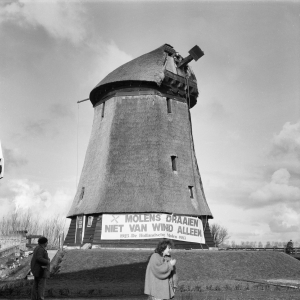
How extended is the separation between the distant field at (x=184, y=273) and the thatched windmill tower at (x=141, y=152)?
12.1 ft

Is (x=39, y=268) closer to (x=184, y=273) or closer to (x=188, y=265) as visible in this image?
(x=184, y=273)

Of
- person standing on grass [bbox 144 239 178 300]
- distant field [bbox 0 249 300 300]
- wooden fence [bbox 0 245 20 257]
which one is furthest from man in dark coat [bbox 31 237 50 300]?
wooden fence [bbox 0 245 20 257]

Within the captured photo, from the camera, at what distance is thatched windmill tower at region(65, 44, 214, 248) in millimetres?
25094

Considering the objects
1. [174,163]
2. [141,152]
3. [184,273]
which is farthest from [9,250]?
[184,273]

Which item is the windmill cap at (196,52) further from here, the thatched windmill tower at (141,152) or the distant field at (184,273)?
the distant field at (184,273)

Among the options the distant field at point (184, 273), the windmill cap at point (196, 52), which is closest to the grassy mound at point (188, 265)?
the distant field at point (184, 273)

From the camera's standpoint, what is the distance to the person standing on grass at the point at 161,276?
7.10m

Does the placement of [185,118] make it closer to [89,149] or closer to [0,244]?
[89,149]

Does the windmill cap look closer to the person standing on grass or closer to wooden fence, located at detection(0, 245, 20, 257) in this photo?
wooden fence, located at detection(0, 245, 20, 257)

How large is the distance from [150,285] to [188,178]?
20065 millimetres

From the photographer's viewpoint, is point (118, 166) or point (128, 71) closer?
point (118, 166)

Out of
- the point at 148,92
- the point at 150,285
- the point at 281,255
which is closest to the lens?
the point at 150,285

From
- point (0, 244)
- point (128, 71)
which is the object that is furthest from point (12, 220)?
point (128, 71)

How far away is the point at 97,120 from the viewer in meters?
29.8
